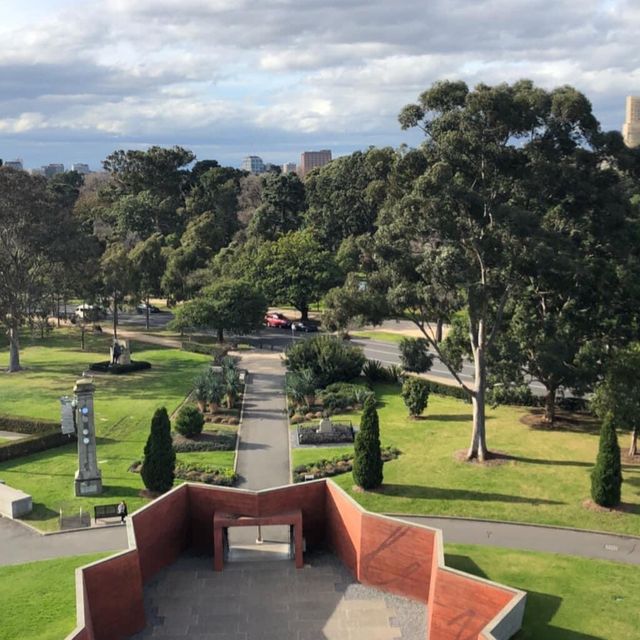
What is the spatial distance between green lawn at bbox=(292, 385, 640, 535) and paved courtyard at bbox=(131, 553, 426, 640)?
5022mm

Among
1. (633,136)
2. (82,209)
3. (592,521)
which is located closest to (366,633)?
(592,521)

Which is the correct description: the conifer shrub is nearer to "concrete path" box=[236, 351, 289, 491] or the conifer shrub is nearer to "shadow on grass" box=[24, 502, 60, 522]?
"concrete path" box=[236, 351, 289, 491]

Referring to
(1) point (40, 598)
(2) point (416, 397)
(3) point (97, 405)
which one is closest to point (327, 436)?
(2) point (416, 397)

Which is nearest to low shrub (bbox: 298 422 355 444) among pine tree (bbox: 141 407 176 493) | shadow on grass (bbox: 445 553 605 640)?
pine tree (bbox: 141 407 176 493)

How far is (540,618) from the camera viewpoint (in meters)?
21.1

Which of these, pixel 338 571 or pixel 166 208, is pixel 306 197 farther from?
pixel 338 571

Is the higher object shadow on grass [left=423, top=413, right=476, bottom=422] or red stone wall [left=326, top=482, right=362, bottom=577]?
shadow on grass [left=423, top=413, right=476, bottom=422]

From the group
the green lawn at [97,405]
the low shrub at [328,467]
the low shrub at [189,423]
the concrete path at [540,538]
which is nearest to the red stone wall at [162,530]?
the green lawn at [97,405]

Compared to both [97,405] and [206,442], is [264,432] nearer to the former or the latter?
[206,442]

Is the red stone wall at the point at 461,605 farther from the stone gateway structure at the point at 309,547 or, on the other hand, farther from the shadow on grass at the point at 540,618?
the shadow on grass at the point at 540,618

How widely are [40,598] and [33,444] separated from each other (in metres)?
14.5

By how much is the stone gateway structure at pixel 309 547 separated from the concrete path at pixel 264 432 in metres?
4.80

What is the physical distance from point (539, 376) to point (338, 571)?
56.7ft

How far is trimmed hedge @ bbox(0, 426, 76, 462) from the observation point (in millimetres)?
34562
